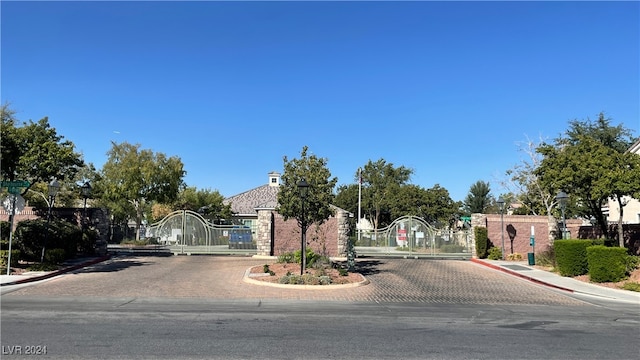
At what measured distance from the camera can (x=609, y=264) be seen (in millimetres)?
17578

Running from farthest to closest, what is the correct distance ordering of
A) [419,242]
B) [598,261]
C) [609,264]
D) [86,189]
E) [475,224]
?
[419,242], [475,224], [86,189], [598,261], [609,264]

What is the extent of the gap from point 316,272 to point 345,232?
372 inches

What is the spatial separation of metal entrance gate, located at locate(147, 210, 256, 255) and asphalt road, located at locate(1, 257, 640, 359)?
996 cm

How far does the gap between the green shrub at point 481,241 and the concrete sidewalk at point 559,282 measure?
5.24 feet

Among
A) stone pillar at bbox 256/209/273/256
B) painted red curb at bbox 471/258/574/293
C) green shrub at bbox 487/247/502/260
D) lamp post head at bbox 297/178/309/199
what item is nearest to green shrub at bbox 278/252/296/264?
lamp post head at bbox 297/178/309/199

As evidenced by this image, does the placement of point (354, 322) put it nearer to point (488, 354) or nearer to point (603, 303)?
point (488, 354)

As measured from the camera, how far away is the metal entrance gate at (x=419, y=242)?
28.4 meters

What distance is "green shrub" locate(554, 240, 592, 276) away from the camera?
1953 cm

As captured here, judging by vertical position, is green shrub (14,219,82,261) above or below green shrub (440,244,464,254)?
above

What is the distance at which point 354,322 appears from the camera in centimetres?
941

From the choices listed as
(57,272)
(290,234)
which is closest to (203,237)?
(290,234)

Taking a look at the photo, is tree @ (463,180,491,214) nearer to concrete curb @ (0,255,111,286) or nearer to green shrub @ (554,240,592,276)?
green shrub @ (554,240,592,276)

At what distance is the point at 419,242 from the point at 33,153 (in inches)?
837

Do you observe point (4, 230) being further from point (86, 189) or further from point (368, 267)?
point (368, 267)
